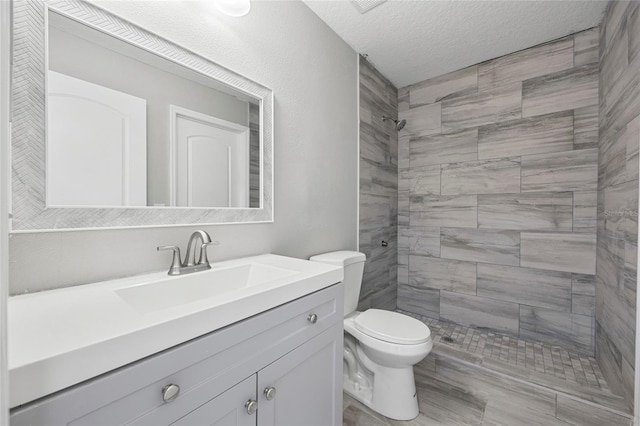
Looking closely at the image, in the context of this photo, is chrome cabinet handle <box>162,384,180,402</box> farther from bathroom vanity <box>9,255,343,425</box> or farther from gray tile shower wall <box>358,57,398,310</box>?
gray tile shower wall <box>358,57,398,310</box>

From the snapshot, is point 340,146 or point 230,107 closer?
point 230,107

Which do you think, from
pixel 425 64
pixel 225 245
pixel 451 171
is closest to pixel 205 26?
pixel 225 245

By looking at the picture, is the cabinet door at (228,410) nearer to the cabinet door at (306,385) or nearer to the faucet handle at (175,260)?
the cabinet door at (306,385)

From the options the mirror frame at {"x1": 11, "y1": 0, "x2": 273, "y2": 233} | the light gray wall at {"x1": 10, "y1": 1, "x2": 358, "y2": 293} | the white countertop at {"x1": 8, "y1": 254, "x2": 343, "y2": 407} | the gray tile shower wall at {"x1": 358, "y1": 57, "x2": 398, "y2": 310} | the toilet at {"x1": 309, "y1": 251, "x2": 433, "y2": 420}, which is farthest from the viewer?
the gray tile shower wall at {"x1": 358, "y1": 57, "x2": 398, "y2": 310}

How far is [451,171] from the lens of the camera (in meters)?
2.42

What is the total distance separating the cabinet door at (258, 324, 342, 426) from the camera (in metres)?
0.84

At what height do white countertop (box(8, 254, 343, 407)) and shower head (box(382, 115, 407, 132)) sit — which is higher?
shower head (box(382, 115, 407, 132))

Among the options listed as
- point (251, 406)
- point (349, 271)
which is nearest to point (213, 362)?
point (251, 406)

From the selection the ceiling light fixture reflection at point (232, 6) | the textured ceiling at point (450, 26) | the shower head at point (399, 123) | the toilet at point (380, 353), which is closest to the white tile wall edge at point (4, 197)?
the ceiling light fixture reflection at point (232, 6)

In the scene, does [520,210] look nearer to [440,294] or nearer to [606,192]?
[606,192]

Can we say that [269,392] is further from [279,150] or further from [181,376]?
[279,150]

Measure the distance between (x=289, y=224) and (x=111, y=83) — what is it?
0.98 m

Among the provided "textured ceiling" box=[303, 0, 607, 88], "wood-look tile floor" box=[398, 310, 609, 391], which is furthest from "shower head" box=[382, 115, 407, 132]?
"wood-look tile floor" box=[398, 310, 609, 391]

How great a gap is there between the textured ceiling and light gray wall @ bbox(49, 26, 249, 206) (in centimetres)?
102
